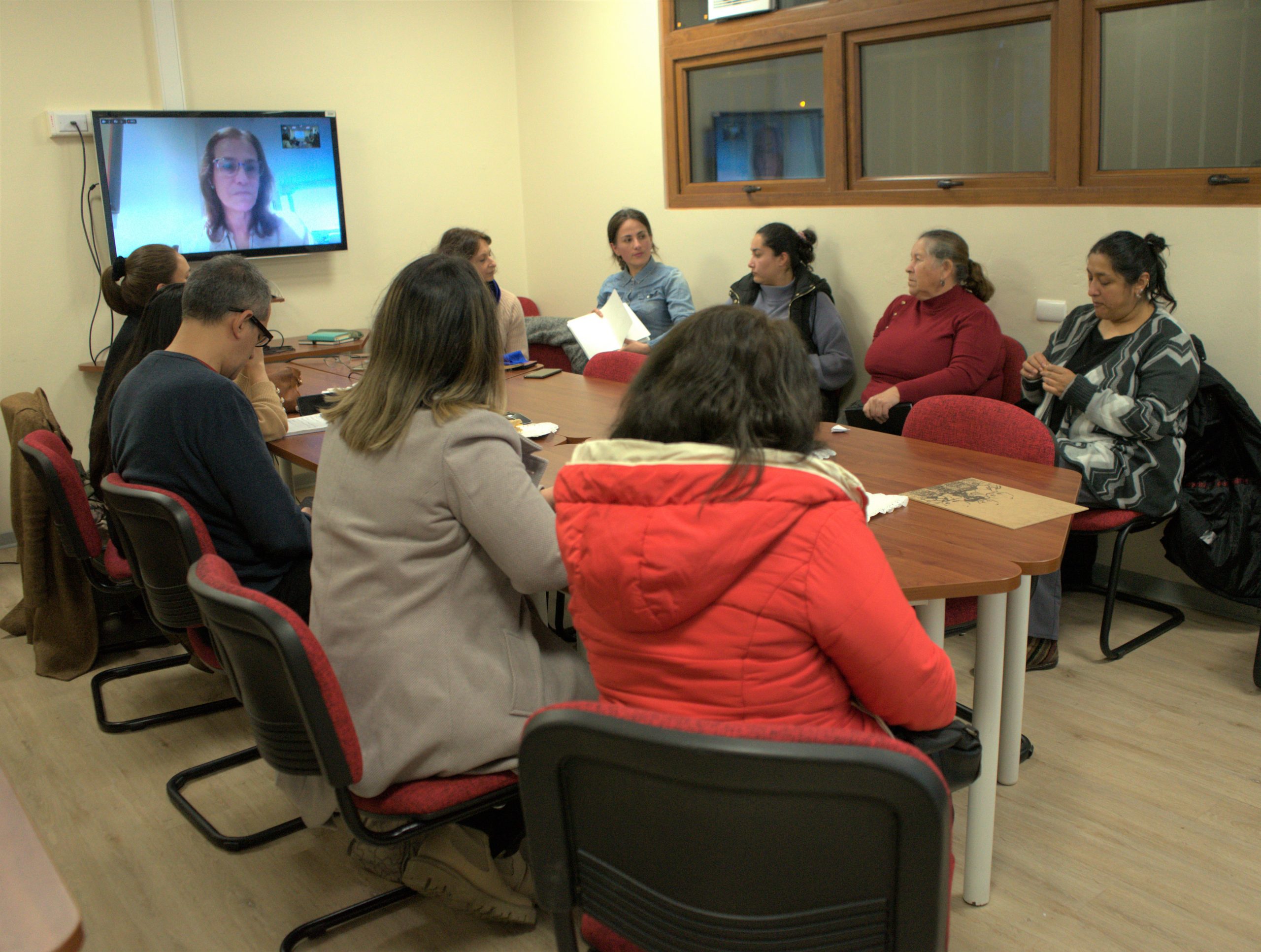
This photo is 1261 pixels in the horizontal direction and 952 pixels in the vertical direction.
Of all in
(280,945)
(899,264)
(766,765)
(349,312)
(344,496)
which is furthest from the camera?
(349,312)

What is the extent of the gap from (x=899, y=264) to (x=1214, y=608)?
172 centimetres

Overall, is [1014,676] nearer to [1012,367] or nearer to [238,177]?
[1012,367]

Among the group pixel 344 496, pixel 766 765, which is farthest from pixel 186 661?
pixel 766 765

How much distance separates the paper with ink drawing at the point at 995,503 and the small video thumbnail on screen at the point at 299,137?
4016mm

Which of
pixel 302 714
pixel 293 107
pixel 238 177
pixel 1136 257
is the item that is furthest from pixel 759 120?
pixel 302 714

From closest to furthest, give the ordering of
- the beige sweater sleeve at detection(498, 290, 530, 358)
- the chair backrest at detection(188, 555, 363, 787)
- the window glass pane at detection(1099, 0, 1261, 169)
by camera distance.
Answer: the chair backrest at detection(188, 555, 363, 787), the window glass pane at detection(1099, 0, 1261, 169), the beige sweater sleeve at detection(498, 290, 530, 358)

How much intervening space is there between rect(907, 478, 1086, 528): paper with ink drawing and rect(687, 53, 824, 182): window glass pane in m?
2.59

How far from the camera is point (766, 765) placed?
3.08ft

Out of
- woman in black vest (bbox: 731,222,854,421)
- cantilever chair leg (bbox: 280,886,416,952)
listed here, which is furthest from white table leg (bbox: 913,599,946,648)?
woman in black vest (bbox: 731,222,854,421)

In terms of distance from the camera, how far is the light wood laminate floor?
1969mm

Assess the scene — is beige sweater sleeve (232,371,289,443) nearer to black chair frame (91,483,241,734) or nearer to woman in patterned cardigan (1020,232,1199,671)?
black chair frame (91,483,241,734)

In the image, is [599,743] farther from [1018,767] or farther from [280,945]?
[1018,767]

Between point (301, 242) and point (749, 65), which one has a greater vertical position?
point (749, 65)

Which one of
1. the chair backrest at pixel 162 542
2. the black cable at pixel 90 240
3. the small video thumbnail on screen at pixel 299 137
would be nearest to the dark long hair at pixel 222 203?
the small video thumbnail on screen at pixel 299 137
